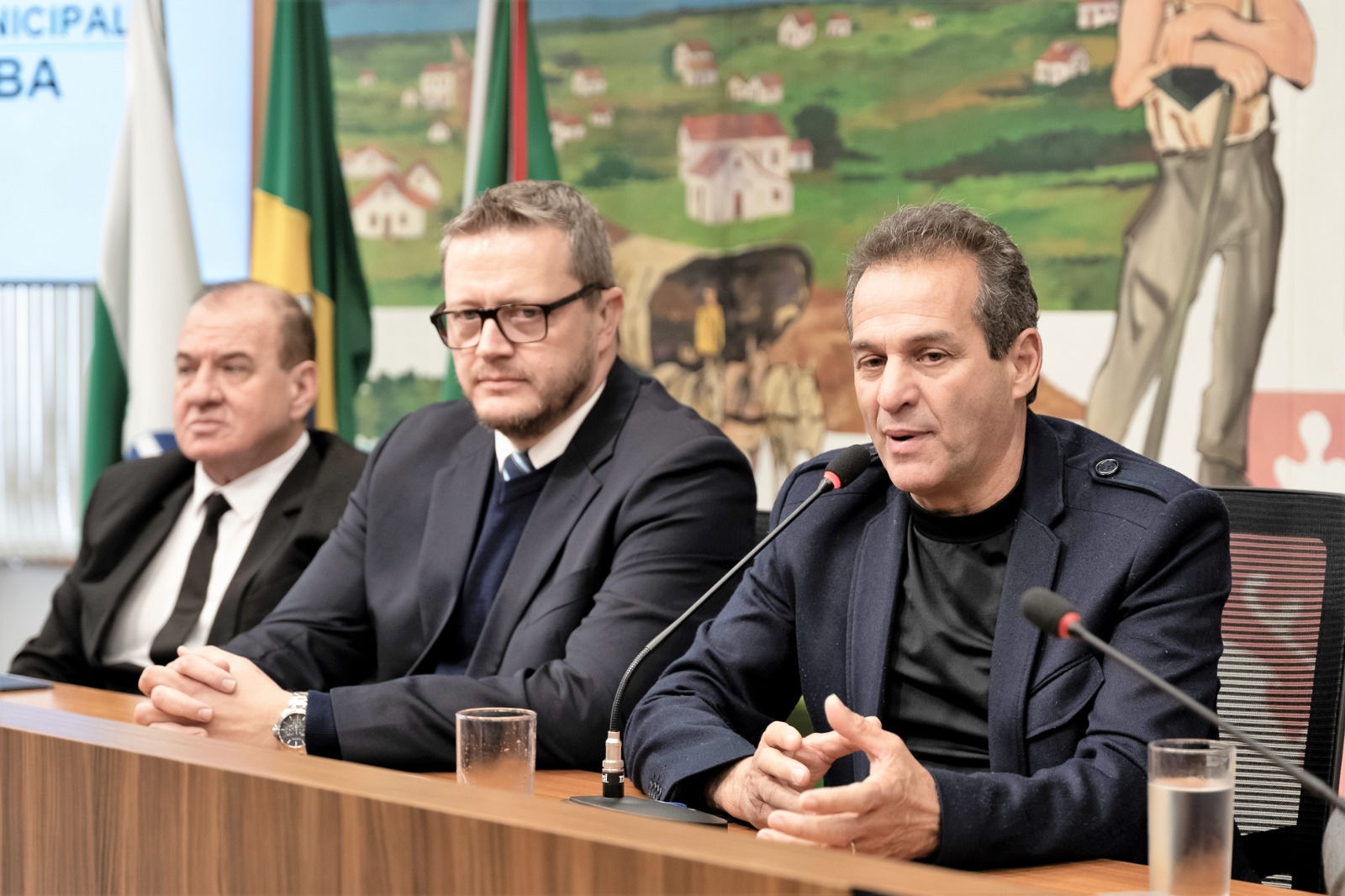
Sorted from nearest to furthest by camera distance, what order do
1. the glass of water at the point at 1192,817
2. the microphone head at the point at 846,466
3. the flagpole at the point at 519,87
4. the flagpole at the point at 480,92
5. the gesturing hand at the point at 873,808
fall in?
the glass of water at the point at 1192,817, the gesturing hand at the point at 873,808, the microphone head at the point at 846,466, the flagpole at the point at 480,92, the flagpole at the point at 519,87

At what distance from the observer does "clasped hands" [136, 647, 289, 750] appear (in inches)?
78.3

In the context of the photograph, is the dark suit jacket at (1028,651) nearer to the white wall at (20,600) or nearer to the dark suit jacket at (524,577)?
the dark suit jacket at (524,577)

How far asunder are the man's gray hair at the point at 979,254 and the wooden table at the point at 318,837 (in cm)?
74

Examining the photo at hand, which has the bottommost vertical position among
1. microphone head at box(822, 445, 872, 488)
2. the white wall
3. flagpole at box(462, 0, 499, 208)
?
the white wall

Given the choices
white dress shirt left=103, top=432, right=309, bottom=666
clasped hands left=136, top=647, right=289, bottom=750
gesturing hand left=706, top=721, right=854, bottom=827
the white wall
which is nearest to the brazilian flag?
white dress shirt left=103, top=432, right=309, bottom=666

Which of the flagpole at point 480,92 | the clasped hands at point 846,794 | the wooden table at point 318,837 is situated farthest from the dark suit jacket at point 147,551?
the clasped hands at point 846,794

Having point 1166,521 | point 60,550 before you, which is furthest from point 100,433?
point 1166,521

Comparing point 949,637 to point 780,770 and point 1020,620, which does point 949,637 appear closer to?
point 1020,620

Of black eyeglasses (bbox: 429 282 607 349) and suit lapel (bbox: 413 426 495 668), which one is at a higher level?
black eyeglasses (bbox: 429 282 607 349)

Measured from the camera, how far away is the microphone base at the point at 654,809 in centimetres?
150

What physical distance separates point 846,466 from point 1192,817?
69 cm

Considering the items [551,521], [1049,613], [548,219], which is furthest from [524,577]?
[1049,613]

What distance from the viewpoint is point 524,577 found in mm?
2324

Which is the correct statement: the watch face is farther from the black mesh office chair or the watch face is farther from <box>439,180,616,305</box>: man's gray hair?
the black mesh office chair
